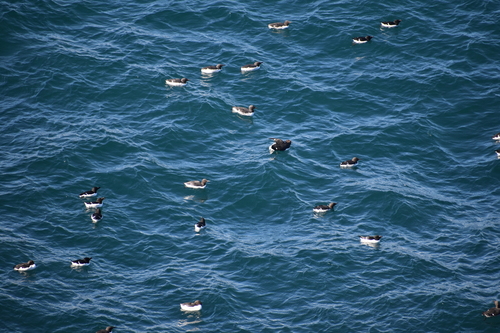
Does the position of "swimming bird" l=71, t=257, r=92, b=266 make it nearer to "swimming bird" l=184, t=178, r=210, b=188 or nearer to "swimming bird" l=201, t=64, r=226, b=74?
"swimming bird" l=184, t=178, r=210, b=188

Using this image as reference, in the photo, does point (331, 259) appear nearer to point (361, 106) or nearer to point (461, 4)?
point (361, 106)

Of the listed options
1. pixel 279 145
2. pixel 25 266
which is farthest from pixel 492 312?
pixel 25 266

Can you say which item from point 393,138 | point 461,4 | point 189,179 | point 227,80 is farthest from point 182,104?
point 461,4

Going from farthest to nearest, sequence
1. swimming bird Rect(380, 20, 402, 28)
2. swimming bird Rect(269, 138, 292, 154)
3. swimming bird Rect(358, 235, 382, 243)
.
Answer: swimming bird Rect(380, 20, 402, 28) < swimming bird Rect(269, 138, 292, 154) < swimming bird Rect(358, 235, 382, 243)

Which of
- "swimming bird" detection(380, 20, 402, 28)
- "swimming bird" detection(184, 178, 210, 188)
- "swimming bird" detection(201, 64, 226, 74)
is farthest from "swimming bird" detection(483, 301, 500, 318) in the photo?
"swimming bird" detection(380, 20, 402, 28)

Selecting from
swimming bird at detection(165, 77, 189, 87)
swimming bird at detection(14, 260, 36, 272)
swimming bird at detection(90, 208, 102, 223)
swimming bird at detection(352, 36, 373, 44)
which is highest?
swimming bird at detection(352, 36, 373, 44)

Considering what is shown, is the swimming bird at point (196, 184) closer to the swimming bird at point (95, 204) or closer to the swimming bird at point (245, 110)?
the swimming bird at point (95, 204)

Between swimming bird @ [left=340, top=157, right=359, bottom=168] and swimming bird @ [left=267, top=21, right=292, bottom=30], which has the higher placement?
swimming bird @ [left=267, top=21, right=292, bottom=30]
